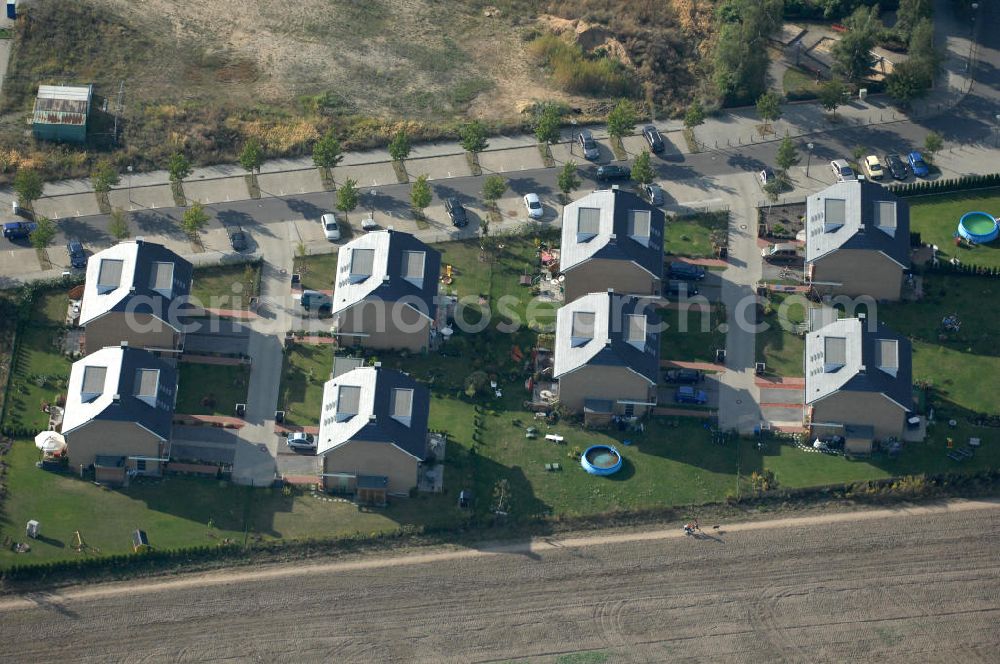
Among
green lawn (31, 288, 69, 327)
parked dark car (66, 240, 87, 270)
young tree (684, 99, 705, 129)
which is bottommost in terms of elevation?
green lawn (31, 288, 69, 327)

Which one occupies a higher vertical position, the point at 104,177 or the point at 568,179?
the point at 568,179

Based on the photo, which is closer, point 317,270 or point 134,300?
point 134,300

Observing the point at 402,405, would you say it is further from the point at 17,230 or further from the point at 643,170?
the point at 17,230

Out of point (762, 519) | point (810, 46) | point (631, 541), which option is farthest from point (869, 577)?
point (810, 46)

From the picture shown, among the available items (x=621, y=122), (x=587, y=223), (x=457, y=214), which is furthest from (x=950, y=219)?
(x=457, y=214)

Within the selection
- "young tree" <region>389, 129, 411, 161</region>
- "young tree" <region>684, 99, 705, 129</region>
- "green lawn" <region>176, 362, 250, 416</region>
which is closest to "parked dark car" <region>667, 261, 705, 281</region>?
"young tree" <region>684, 99, 705, 129</region>

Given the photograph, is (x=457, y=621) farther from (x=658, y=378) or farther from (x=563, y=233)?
(x=563, y=233)

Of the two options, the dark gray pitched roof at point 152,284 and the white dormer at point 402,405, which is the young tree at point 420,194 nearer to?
the dark gray pitched roof at point 152,284

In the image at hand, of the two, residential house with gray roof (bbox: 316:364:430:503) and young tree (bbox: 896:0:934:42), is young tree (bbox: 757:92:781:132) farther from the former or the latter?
residential house with gray roof (bbox: 316:364:430:503)
